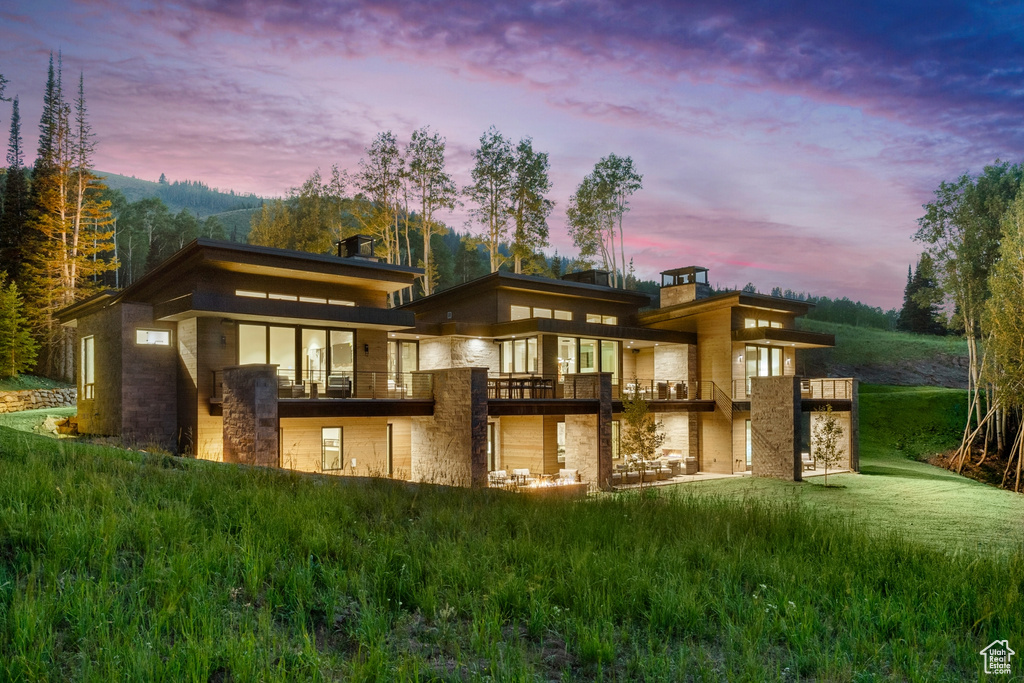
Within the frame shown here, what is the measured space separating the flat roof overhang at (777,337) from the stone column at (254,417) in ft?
63.9

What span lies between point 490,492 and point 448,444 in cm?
1012

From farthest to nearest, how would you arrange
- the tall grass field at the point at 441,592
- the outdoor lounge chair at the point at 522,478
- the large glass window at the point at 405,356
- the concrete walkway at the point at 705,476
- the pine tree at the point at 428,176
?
1. the pine tree at the point at 428,176
2. the large glass window at the point at 405,356
3. the concrete walkway at the point at 705,476
4. the outdoor lounge chair at the point at 522,478
5. the tall grass field at the point at 441,592

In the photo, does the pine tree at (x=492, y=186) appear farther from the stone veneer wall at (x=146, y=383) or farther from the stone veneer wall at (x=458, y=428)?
the stone veneer wall at (x=146, y=383)

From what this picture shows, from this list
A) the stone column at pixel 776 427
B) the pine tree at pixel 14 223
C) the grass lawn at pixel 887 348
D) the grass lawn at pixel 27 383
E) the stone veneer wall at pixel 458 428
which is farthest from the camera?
the grass lawn at pixel 887 348

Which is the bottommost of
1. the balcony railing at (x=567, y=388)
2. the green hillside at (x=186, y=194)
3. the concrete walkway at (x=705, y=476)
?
the concrete walkway at (x=705, y=476)

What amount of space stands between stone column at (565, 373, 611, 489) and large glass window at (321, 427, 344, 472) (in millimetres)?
7802

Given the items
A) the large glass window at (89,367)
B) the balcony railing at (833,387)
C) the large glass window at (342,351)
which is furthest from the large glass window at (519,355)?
the large glass window at (89,367)

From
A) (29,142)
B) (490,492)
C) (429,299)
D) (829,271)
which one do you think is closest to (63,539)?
(490,492)

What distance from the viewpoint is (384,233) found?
37562mm

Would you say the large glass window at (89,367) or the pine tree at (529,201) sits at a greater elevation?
the pine tree at (529,201)

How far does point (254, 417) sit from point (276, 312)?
393 cm

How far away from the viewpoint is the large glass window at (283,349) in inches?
831

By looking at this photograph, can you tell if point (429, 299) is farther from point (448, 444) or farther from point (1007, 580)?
point (1007, 580)

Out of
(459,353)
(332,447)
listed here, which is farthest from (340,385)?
(459,353)
